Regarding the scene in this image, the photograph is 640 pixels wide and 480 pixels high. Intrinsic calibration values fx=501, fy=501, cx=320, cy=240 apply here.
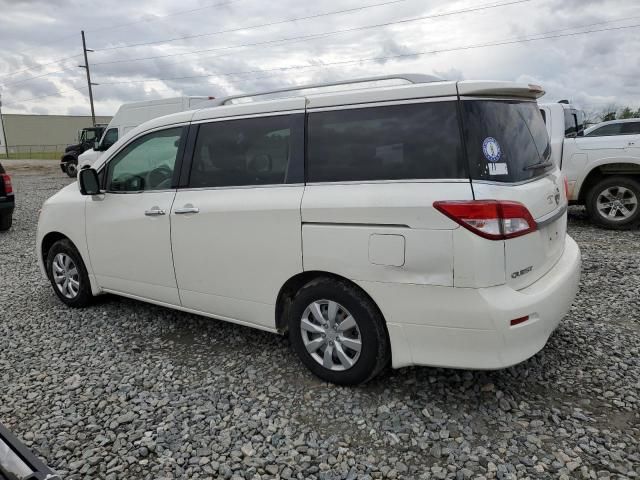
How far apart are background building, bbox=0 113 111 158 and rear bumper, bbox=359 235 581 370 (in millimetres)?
73360

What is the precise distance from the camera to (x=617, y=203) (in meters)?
7.82

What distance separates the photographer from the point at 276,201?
10.6 ft

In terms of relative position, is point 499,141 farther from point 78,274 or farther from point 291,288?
point 78,274

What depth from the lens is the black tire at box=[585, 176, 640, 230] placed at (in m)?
7.66

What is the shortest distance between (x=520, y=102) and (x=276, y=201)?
164 cm

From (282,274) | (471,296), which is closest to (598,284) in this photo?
(471,296)

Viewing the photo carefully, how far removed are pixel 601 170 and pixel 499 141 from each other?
6117 millimetres

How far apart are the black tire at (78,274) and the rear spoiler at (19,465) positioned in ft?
9.57

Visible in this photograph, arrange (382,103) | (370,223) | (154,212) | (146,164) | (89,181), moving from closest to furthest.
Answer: (370,223), (382,103), (154,212), (146,164), (89,181)

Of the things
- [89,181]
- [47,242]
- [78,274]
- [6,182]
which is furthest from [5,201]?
[89,181]

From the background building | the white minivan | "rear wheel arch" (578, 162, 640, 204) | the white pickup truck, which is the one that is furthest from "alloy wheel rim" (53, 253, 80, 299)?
the background building

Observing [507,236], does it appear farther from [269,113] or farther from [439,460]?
[269,113]

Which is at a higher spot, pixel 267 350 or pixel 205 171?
pixel 205 171

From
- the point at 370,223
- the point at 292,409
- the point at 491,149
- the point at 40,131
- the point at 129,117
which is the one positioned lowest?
the point at 292,409
